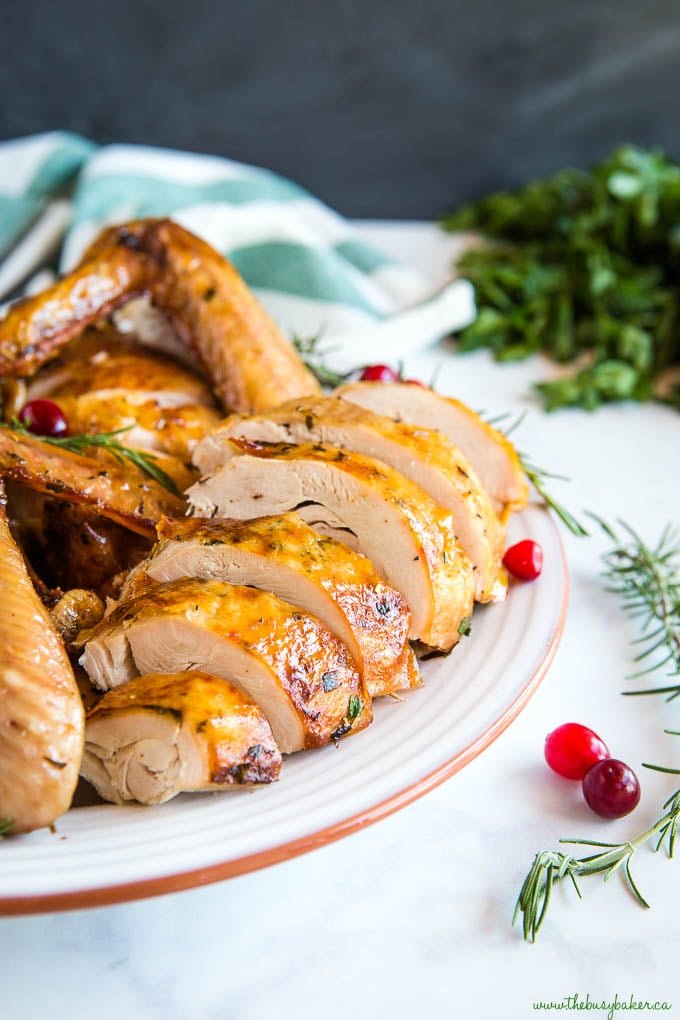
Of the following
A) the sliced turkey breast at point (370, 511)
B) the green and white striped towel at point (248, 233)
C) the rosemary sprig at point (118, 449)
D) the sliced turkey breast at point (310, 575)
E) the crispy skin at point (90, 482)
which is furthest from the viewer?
the green and white striped towel at point (248, 233)

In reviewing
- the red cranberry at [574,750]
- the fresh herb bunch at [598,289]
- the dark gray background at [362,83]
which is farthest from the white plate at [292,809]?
the dark gray background at [362,83]

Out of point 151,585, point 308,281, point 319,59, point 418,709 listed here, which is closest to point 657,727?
point 418,709

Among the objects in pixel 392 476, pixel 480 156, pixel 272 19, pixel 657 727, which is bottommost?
pixel 657 727

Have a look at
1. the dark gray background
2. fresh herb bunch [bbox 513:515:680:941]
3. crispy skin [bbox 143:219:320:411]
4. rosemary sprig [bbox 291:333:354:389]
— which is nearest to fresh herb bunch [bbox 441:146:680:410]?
the dark gray background

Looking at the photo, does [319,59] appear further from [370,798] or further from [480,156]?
[370,798]

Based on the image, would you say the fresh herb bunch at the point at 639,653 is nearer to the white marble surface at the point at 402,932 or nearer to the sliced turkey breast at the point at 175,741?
the white marble surface at the point at 402,932

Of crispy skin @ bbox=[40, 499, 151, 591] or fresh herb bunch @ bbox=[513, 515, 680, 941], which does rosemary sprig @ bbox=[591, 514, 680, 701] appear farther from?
crispy skin @ bbox=[40, 499, 151, 591]

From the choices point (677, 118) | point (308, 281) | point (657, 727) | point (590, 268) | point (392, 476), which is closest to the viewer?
point (392, 476)
